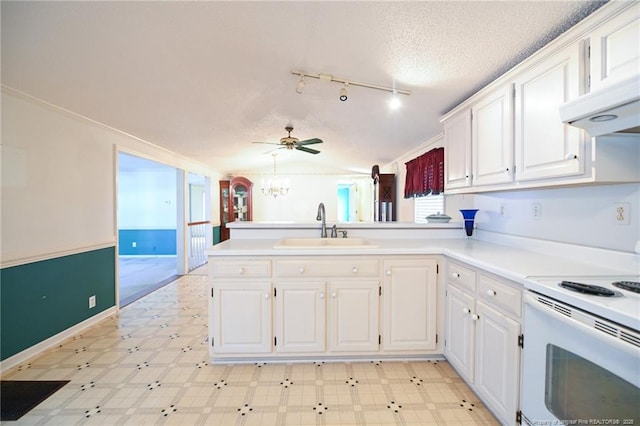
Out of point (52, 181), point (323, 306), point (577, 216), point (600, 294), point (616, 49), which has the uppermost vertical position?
point (616, 49)

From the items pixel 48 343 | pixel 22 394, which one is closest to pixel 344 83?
pixel 22 394

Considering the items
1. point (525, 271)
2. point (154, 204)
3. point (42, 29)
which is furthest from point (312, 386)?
point (154, 204)

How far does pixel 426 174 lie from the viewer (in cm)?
400

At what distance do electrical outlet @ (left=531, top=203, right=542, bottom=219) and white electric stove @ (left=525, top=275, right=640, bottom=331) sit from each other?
712mm

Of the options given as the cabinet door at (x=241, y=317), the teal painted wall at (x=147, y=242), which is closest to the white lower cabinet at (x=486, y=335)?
the cabinet door at (x=241, y=317)

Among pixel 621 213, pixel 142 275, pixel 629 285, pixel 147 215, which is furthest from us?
pixel 147 215

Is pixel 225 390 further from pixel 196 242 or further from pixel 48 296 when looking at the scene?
pixel 196 242

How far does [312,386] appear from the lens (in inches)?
74.5

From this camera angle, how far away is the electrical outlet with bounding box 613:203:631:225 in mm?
1398

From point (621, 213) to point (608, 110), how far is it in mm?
719

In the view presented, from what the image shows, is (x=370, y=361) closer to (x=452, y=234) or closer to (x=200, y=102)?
(x=452, y=234)

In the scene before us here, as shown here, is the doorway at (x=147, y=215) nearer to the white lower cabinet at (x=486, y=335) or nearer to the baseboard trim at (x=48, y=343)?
the baseboard trim at (x=48, y=343)

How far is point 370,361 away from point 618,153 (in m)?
1.97

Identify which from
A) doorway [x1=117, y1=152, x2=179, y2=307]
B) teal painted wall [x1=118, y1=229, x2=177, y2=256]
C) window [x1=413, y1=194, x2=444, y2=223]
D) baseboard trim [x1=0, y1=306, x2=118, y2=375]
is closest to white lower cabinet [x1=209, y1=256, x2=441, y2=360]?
baseboard trim [x1=0, y1=306, x2=118, y2=375]
